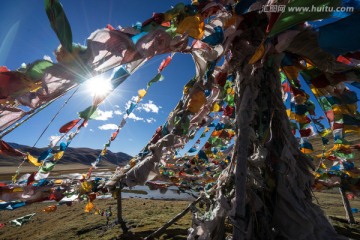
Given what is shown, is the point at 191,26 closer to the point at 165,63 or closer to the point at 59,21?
the point at 59,21

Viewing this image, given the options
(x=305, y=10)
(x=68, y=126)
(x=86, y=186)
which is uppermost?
(x=305, y=10)

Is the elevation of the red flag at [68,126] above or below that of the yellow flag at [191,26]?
below

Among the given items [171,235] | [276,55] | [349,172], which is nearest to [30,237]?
A: [171,235]

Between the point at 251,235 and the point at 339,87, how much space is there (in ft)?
5.58

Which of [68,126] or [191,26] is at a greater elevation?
[191,26]

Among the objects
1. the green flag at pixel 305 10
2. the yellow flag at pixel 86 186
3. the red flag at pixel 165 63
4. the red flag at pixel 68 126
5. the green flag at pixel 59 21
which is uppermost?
the red flag at pixel 165 63

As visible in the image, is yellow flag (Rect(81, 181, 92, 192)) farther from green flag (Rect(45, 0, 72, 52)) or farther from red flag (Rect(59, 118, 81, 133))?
green flag (Rect(45, 0, 72, 52))

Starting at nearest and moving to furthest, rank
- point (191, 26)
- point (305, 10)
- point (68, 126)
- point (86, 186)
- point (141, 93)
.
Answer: point (305, 10) < point (191, 26) < point (68, 126) < point (141, 93) < point (86, 186)

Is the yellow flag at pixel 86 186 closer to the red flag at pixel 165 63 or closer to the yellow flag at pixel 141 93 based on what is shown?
the yellow flag at pixel 141 93

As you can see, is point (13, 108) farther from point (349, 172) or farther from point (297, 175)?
point (349, 172)

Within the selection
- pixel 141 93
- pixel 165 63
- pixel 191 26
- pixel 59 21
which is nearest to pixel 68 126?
pixel 141 93

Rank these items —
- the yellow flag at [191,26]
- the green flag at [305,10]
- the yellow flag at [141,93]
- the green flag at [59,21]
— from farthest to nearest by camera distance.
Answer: the yellow flag at [141,93]
the yellow flag at [191,26]
the green flag at [305,10]
the green flag at [59,21]

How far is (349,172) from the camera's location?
4.88 m

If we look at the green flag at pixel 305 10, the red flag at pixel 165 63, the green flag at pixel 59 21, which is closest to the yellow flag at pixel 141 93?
the red flag at pixel 165 63
